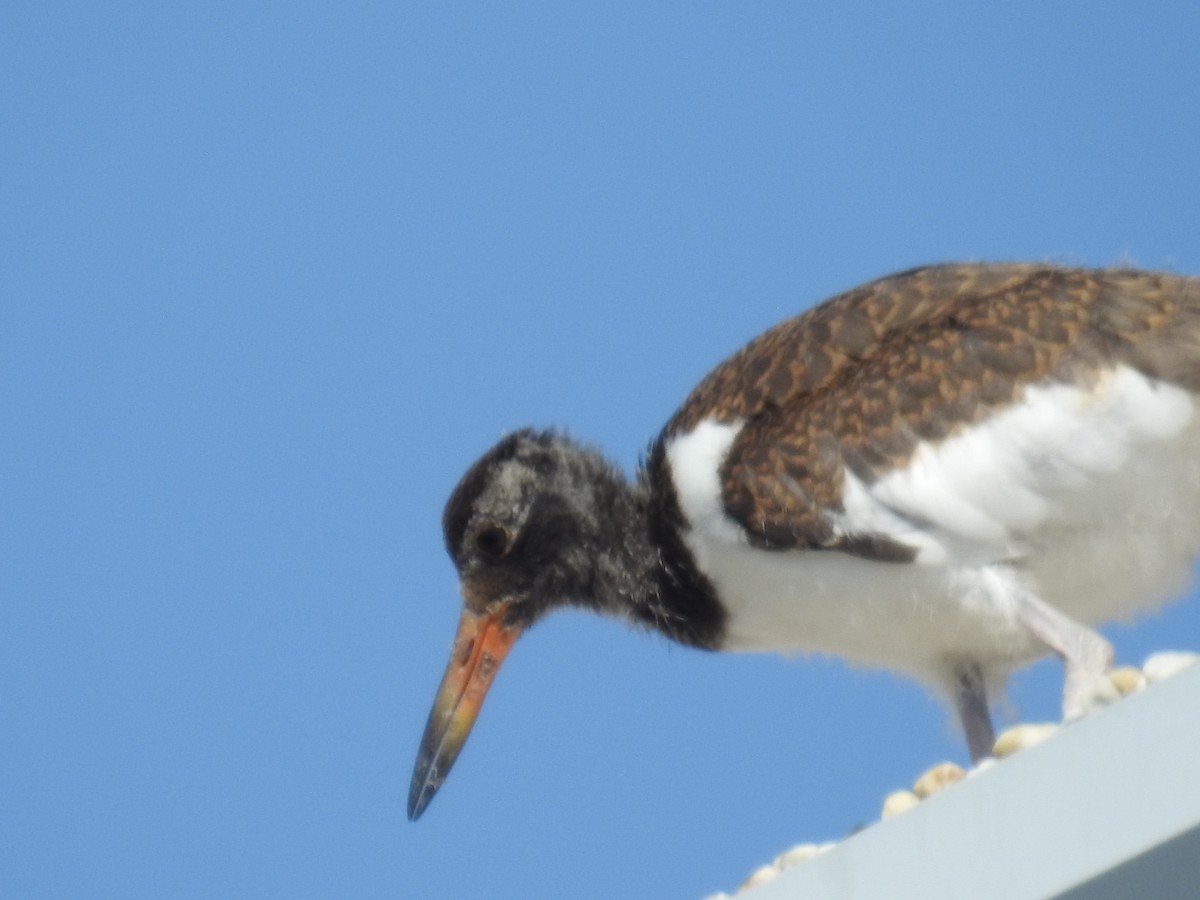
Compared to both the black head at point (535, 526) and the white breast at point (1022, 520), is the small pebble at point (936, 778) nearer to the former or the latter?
the white breast at point (1022, 520)

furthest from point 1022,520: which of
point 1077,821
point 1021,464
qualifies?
point 1077,821

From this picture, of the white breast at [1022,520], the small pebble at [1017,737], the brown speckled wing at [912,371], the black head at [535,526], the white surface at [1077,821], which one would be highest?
the black head at [535,526]

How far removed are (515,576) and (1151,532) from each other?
223 cm

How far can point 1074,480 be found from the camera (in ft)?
17.8

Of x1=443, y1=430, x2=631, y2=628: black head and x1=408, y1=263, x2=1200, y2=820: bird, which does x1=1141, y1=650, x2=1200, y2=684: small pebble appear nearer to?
x1=408, y1=263, x2=1200, y2=820: bird

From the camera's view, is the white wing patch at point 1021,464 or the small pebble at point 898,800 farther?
the white wing patch at point 1021,464

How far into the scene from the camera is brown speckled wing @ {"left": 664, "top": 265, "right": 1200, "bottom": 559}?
559cm

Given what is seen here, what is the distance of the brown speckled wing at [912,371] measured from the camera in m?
5.59

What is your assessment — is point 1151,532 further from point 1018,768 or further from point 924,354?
point 1018,768

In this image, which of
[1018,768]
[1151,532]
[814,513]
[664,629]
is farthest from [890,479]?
[1018,768]

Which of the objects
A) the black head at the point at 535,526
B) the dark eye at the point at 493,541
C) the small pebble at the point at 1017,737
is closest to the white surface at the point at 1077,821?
the small pebble at the point at 1017,737

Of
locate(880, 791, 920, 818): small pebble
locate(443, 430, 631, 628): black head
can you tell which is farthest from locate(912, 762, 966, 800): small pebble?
locate(443, 430, 631, 628): black head

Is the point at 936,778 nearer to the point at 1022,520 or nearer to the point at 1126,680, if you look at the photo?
the point at 1126,680

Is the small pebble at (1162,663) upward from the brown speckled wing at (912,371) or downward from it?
downward
